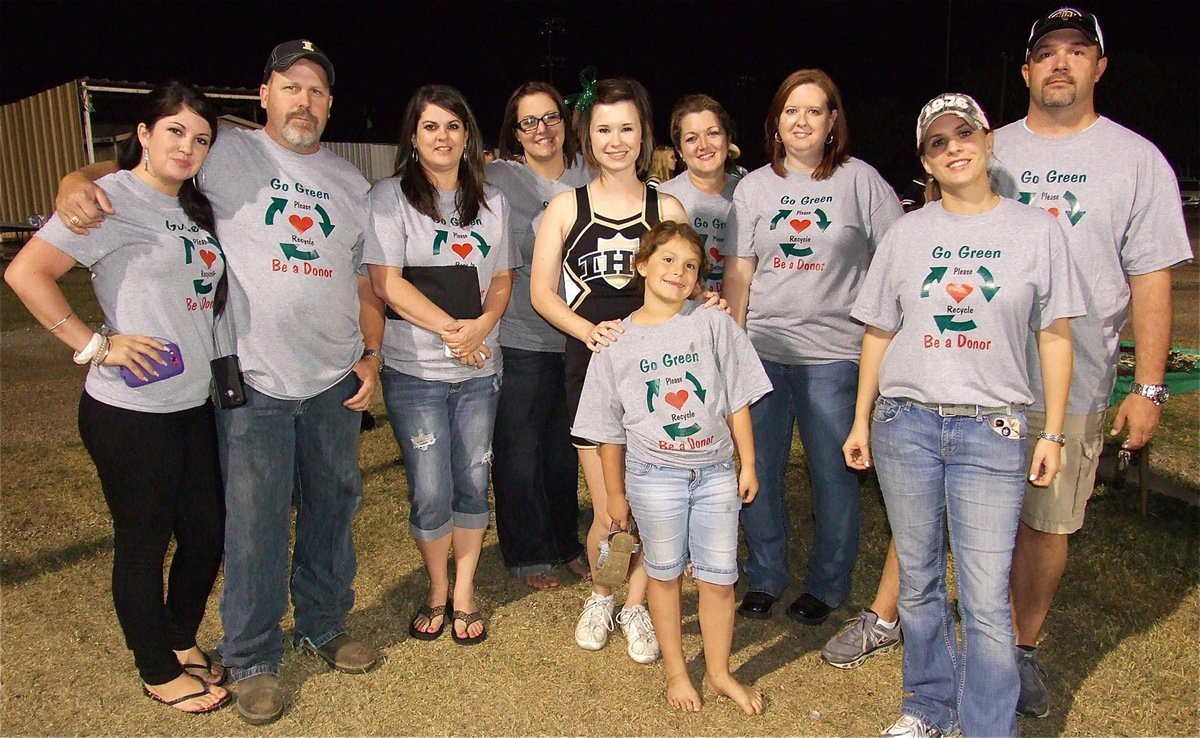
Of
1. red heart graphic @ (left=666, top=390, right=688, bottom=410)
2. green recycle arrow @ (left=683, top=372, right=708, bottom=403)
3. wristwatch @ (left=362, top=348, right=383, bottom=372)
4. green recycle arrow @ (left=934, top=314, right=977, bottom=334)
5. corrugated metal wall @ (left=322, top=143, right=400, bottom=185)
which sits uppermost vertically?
corrugated metal wall @ (left=322, top=143, right=400, bottom=185)

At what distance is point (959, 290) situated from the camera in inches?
113

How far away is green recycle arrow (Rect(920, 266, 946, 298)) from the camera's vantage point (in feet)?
9.53

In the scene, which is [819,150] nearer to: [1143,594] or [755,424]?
[755,424]

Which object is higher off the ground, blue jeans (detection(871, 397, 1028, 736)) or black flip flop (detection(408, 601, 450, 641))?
blue jeans (detection(871, 397, 1028, 736))

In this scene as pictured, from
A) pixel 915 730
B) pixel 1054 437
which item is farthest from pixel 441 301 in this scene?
pixel 915 730

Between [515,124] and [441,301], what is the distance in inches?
47.2

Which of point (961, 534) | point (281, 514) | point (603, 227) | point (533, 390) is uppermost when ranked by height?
point (603, 227)

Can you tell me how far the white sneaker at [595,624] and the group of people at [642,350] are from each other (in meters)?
0.02

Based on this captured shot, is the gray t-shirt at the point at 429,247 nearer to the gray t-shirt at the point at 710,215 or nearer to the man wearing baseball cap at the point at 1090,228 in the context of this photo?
the gray t-shirt at the point at 710,215

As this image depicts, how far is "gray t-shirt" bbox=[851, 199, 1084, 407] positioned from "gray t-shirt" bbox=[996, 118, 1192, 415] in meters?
0.39

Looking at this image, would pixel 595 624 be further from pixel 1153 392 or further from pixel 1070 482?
pixel 1153 392

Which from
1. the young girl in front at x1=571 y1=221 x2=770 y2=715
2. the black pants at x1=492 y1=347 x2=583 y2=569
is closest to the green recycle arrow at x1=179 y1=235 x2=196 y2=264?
the young girl in front at x1=571 y1=221 x2=770 y2=715

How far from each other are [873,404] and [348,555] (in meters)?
2.43

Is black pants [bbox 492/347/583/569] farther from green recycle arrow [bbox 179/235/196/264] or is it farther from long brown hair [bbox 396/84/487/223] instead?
green recycle arrow [bbox 179/235/196/264]
